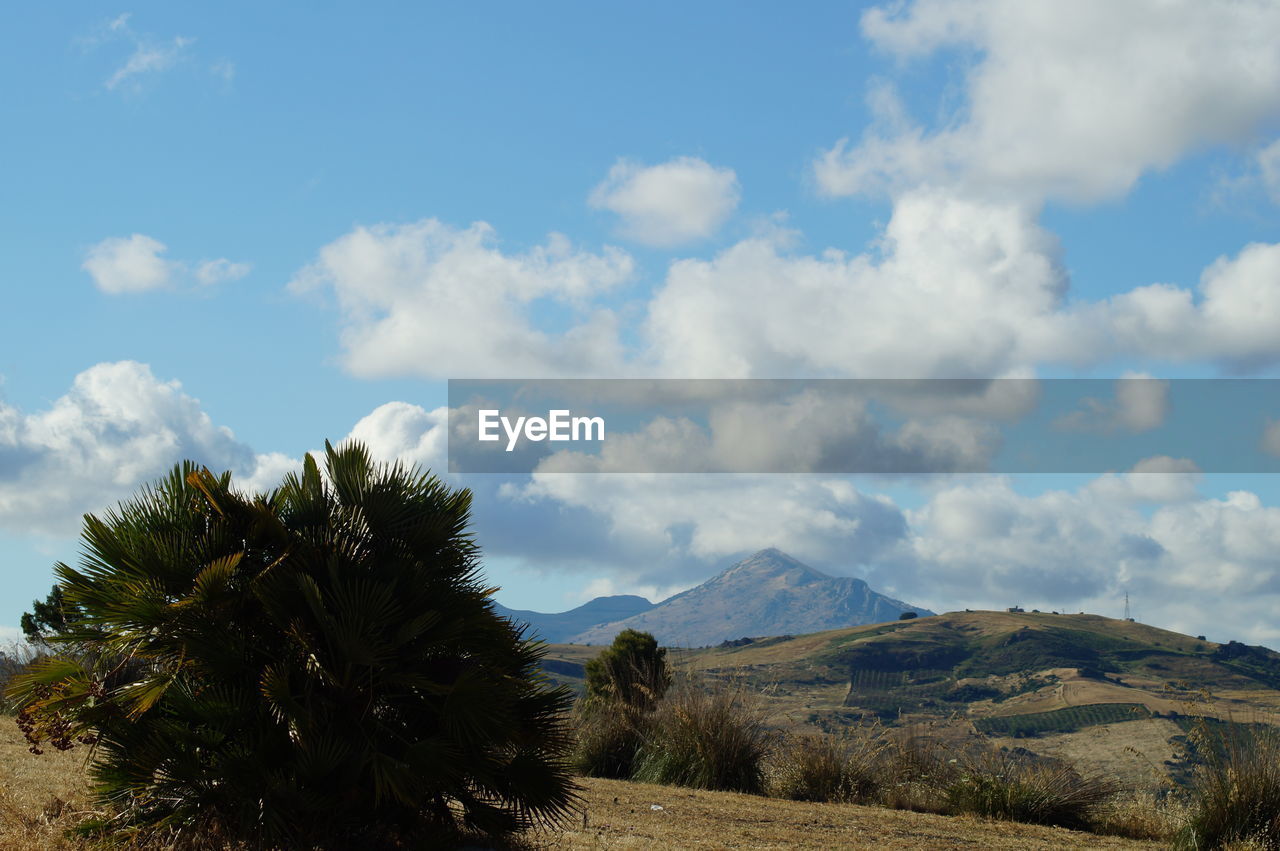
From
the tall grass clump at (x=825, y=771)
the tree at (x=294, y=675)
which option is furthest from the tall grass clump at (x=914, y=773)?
the tree at (x=294, y=675)

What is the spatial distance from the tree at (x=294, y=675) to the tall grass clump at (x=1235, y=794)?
674 cm

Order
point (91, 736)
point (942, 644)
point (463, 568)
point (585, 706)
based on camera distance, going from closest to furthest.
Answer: point (91, 736) < point (463, 568) < point (585, 706) < point (942, 644)

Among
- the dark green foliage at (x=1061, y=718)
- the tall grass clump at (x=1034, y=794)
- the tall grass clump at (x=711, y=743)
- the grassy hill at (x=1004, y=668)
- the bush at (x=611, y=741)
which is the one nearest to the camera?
the tall grass clump at (x=1034, y=794)

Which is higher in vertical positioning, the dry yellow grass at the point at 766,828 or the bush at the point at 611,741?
the bush at the point at 611,741

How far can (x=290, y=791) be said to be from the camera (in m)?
6.97

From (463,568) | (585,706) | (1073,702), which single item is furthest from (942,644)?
(463,568)

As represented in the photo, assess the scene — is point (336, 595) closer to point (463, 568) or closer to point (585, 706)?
point (463, 568)

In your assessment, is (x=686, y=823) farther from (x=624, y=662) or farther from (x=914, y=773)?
(x=624, y=662)

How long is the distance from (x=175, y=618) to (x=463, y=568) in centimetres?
198

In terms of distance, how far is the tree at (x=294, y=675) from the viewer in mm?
7090

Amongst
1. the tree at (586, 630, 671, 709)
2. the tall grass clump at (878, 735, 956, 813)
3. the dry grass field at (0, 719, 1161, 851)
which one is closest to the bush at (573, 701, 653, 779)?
the dry grass field at (0, 719, 1161, 851)

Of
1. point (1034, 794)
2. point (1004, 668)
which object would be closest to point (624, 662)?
point (1034, 794)

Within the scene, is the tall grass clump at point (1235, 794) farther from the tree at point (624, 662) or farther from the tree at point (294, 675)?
the tree at point (624, 662)

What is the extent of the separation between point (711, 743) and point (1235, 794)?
22.7ft
